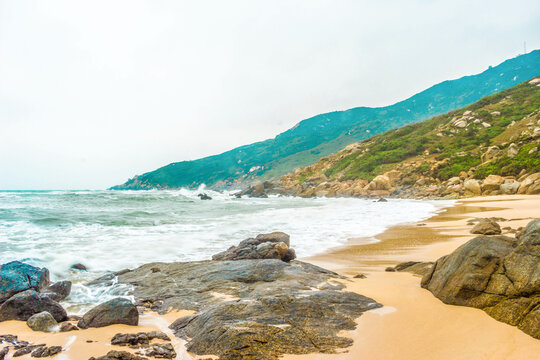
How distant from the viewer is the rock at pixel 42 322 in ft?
14.7

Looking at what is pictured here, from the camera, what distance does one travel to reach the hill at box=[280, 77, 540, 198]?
30.5 meters

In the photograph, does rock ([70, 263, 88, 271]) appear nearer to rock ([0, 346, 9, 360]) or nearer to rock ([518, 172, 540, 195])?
rock ([0, 346, 9, 360])

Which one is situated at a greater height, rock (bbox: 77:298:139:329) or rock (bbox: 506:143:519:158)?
rock (bbox: 506:143:519:158)

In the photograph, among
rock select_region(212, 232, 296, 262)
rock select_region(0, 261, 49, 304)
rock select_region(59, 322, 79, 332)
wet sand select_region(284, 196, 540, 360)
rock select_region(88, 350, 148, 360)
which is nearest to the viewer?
wet sand select_region(284, 196, 540, 360)

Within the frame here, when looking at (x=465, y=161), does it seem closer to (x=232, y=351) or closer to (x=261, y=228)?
(x=261, y=228)

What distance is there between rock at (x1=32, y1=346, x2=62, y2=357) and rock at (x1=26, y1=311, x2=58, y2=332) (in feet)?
3.25

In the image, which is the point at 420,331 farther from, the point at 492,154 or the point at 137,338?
the point at 492,154

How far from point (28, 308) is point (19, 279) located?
1647 millimetres

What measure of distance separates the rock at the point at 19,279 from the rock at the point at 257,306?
1.66 m

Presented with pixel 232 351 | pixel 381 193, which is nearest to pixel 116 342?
pixel 232 351

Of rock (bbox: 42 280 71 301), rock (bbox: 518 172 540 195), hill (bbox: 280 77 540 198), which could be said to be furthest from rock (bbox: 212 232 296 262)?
hill (bbox: 280 77 540 198)

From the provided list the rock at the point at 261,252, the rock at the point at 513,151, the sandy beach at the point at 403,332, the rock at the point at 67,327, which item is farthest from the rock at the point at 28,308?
the rock at the point at 513,151

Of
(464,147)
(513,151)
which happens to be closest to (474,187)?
(513,151)

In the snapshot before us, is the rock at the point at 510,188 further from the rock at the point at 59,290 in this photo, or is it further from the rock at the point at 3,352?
the rock at the point at 3,352
